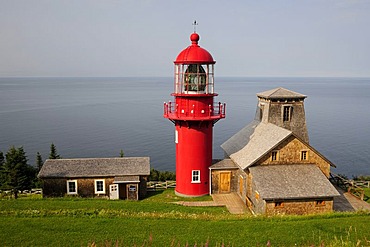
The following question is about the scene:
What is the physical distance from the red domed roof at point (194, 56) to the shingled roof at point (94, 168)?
292 inches

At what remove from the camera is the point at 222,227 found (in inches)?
515

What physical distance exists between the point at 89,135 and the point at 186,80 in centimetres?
3693

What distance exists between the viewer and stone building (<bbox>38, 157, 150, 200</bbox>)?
21.5 meters

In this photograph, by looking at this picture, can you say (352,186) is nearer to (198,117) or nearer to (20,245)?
(198,117)

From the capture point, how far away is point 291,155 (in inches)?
797

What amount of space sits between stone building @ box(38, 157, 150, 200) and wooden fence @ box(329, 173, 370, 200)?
45.3ft

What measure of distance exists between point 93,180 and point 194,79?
9.14m

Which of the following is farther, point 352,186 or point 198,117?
point 352,186

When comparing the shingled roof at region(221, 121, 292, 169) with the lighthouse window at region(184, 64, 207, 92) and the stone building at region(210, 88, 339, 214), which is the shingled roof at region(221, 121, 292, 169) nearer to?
the stone building at region(210, 88, 339, 214)

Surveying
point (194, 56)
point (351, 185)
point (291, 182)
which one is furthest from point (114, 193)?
point (351, 185)

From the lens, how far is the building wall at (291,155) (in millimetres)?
20078

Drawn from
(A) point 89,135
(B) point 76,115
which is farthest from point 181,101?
(B) point 76,115

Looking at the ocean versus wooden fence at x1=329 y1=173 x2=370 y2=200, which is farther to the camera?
the ocean

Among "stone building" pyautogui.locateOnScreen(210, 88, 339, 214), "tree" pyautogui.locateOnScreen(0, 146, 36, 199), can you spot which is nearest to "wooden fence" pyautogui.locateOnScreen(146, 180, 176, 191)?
"stone building" pyautogui.locateOnScreen(210, 88, 339, 214)
